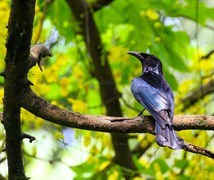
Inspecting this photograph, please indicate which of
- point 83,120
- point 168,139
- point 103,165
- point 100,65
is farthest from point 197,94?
point 83,120

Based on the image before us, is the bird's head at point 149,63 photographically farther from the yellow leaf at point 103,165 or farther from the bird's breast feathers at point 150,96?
the yellow leaf at point 103,165

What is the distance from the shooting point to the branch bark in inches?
64.5

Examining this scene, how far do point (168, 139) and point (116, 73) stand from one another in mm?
1984

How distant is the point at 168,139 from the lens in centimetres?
204

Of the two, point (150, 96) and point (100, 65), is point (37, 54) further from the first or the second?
point (100, 65)

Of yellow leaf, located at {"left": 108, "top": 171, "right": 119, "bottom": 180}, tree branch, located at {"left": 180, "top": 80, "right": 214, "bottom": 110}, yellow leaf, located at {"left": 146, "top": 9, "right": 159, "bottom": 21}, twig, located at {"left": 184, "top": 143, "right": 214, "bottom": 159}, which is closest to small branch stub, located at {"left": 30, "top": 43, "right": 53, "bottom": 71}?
twig, located at {"left": 184, "top": 143, "right": 214, "bottom": 159}

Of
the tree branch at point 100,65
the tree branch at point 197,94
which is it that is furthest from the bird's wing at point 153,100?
the tree branch at point 197,94

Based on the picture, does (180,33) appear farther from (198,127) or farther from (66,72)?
(198,127)

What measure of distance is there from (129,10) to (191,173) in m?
1.03

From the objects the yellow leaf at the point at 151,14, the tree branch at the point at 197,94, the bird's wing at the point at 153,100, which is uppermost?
the yellow leaf at the point at 151,14

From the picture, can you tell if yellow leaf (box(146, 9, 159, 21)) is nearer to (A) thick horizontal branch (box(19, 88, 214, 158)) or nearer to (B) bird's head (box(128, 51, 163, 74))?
(B) bird's head (box(128, 51, 163, 74))

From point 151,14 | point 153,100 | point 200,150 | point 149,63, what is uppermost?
point 151,14

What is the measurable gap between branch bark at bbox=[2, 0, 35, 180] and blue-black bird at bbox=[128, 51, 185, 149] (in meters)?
0.50

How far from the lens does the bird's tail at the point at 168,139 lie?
79.2 inches
